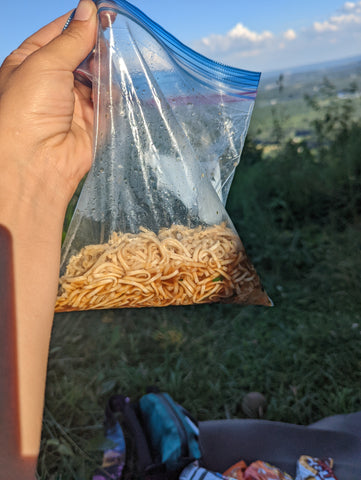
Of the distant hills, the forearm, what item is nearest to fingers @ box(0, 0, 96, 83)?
the forearm

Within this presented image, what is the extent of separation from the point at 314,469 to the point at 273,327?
1.20 meters

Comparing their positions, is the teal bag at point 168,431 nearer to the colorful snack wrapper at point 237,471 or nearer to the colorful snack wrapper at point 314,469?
the colorful snack wrapper at point 237,471

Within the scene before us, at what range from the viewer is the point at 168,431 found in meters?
1.46

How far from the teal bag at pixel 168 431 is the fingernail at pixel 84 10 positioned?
1236 mm

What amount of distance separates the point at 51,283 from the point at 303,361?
155cm

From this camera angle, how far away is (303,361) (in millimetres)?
2102

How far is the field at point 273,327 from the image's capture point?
188 cm

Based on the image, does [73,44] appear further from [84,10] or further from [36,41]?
[36,41]

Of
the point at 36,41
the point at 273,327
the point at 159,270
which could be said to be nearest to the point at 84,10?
the point at 36,41

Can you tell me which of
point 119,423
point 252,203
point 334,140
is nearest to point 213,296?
point 119,423

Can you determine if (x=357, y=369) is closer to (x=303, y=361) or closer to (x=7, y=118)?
(x=303, y=361)

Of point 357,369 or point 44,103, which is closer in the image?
point 44,103

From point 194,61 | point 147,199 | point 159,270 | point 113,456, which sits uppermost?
point 194,61

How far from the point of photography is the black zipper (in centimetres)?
138
